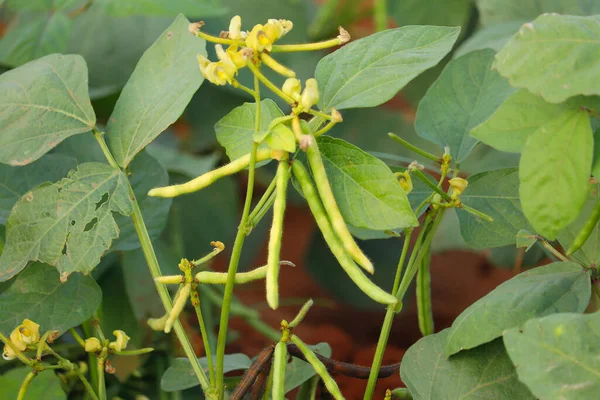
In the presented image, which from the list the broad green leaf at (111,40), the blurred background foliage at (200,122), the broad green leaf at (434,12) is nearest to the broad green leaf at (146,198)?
the blurred background foliage at (200,122)

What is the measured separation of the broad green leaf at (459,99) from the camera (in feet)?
1.68

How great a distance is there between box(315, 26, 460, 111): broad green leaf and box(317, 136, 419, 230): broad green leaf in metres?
0.03

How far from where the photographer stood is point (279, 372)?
1.31 feet

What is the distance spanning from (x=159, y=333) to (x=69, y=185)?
27 centimetres

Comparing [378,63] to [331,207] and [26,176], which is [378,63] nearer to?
[331,207]

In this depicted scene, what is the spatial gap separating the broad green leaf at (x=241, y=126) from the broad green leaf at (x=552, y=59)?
0.14 m

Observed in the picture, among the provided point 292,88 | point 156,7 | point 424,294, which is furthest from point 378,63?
point 156,7

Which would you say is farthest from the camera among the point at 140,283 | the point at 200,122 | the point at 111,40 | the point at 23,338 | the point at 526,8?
the point at 200,122

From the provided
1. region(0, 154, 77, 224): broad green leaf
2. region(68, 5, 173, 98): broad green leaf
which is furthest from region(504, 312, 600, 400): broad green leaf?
region(68, 5, 173, 98): broad green leaf

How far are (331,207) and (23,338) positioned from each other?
221 mm

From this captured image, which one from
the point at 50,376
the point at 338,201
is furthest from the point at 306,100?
the point at 50,376

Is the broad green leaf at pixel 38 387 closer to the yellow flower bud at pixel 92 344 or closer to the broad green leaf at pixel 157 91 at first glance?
the yellow flower bud at pixel 92 344

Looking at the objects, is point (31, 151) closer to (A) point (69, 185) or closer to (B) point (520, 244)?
(A) point (69, 185)

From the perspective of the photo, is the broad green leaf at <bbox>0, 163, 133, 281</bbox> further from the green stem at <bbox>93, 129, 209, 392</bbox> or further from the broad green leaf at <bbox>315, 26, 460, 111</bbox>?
the broad green leaf at <bbox>315, 26, 460, 111</bbox>
